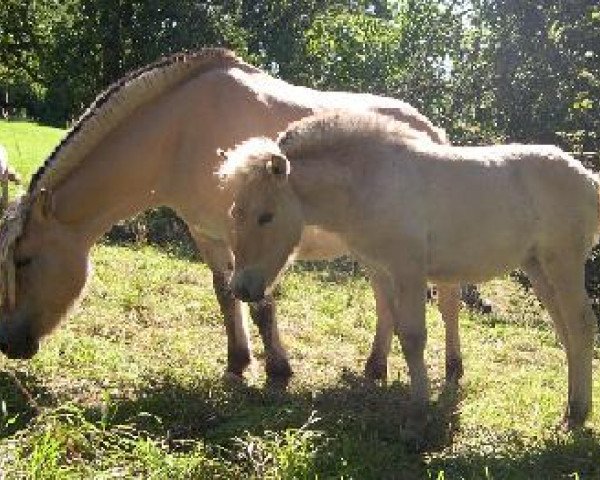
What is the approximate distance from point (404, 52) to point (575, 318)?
30.2 m

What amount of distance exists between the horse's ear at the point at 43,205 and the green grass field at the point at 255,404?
1.07 m

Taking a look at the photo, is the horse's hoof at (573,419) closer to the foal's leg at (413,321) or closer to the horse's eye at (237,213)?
the foal's leg at (413,321)

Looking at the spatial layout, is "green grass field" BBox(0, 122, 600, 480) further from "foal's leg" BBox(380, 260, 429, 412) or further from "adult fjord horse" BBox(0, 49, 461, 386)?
"adult fjord horse" BBox(0, 49, 461, 386)

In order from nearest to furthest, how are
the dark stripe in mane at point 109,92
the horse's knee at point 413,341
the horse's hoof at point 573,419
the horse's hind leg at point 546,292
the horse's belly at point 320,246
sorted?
the horse's knee at point 413,341 → the horse's hoof at point 573,419 → the dark stripe in mane at point 109,92 → the horse's hind leg at point 546,292 → the horse's belly at point 320,246

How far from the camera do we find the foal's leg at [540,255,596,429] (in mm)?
6168

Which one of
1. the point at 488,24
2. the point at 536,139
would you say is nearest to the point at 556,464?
the point at 536,139

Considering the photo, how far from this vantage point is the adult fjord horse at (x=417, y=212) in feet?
17.7

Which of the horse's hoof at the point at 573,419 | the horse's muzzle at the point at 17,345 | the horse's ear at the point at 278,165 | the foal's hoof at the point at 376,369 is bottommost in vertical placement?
the foal's hoof at the point at 376,369

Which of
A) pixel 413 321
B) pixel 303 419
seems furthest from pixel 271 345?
pixel 413 321

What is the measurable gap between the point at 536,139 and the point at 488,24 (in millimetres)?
5346

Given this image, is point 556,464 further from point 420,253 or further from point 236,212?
point 236,212

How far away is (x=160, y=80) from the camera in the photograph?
6.91 meters

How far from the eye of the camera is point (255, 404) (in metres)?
6.06

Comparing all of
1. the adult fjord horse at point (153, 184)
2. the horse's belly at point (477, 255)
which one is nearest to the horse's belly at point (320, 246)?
the adult fjord horse at point (153, 184)
